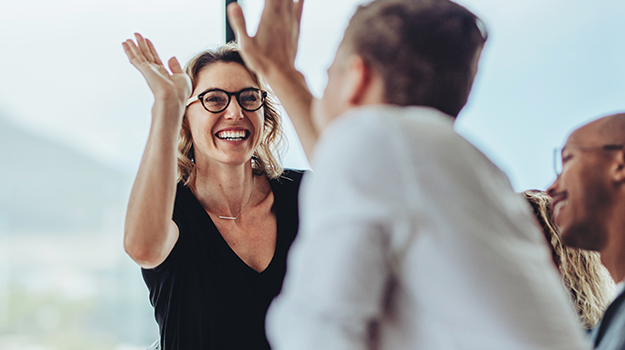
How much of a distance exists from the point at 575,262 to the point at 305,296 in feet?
4.61

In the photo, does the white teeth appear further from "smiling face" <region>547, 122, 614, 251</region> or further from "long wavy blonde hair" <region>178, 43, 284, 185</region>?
"smiling face" <region>547, 122, 614, 251</region>

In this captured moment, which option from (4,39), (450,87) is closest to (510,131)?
(450,87)

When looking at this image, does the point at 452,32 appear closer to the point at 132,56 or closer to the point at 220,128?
the point at 132,56

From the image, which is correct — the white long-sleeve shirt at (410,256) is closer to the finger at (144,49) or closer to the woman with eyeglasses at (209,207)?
the woman with eyeglasses at (209,207)

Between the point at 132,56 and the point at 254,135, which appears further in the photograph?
the point at 254,135

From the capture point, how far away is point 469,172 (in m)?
0.49

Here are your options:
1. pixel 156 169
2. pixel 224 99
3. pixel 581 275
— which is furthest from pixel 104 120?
pixel 581 275

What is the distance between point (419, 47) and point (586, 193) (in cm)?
34

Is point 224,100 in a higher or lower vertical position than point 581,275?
higher

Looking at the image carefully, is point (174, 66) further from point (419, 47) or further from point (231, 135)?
point (419, 47)

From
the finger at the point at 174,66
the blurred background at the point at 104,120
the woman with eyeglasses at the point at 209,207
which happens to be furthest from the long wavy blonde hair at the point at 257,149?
the blurred background at the point at 104,120

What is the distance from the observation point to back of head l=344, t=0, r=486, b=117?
551mm

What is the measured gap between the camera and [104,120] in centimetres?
274

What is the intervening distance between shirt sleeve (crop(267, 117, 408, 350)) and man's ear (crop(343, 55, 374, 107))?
0.09 m
